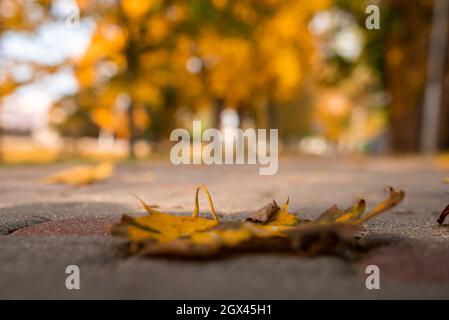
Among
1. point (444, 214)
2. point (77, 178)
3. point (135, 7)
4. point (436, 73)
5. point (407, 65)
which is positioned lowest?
point (77, 178)

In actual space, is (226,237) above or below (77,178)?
above

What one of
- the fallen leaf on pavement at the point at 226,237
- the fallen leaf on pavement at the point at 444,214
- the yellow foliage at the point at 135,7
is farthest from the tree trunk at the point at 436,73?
the fallen leaf on pavement at the point at 226,237

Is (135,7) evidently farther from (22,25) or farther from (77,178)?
(77,178)

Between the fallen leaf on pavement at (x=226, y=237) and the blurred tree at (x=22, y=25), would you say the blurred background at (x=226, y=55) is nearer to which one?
the blurred tree at (x=22, y=25)

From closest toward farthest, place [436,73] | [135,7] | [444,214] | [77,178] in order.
A: [444,214] < [77,178] < [135,7] < [436,73]

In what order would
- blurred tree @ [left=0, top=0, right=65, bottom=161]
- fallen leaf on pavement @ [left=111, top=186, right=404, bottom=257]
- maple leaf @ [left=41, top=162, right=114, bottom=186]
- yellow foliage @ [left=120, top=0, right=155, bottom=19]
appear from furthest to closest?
yellow foliage @ [left=120, top=0, right=155, bottom=19], blurred tree @ [left=0, top=0, right=65, bottom=161], maple leaf @ [left=41, top=162, right=114, bottom=186], fallen leaf on pavement @ [left=111, top=186, right=404, bottom=257]

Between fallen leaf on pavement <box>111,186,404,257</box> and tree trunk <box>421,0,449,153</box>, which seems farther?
tree trunk <box>421,0,449,153</box>

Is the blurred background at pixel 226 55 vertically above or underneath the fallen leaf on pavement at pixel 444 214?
above

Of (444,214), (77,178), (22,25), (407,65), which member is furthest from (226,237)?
(407,65)

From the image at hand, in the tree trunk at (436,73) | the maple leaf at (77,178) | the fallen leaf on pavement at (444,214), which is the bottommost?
the maple leaf at (77,178)

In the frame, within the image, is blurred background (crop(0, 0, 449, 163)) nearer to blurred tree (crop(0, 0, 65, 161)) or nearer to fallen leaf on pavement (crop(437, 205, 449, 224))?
blurred tree (crop(0, 0, 65, 161))

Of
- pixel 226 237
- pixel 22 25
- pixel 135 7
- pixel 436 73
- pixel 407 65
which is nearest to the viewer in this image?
pixel 226 237

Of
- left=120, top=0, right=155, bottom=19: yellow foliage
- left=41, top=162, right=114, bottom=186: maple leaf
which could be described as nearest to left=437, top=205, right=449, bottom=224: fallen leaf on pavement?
left=41, top=162, right=114, bottom=186: maple leaf
